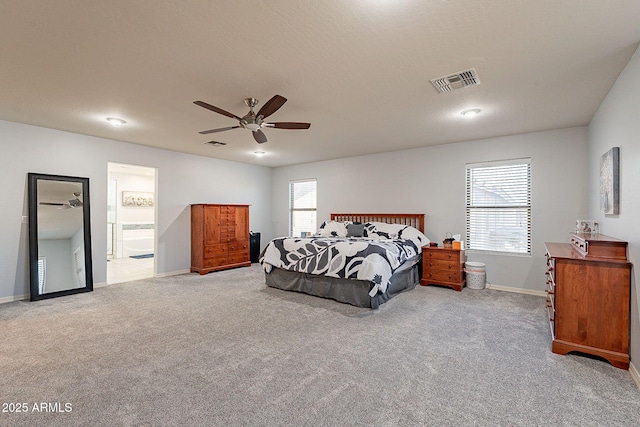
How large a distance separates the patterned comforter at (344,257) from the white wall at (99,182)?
2.41m

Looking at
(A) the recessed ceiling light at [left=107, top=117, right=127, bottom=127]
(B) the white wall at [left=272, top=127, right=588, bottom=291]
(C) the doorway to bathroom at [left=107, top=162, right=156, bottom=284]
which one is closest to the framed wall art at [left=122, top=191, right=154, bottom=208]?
(C) the doorway to bathroom at [left=107, top=162, right=156, bottom=284]

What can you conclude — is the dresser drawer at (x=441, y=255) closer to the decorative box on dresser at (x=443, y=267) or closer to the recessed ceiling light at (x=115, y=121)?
the decorative box on dresser at (x=443, y=267)

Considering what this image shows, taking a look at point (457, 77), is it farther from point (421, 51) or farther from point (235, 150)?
point (235, 150)

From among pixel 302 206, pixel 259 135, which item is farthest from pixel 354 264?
pixel 302 206

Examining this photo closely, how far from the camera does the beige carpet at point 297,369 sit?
1938 millimetres

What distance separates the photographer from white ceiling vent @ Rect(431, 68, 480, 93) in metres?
2.88

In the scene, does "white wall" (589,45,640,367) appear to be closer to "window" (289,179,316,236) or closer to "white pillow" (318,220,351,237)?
"white pillow" (318,220,351,237)

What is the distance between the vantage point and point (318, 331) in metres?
3.29

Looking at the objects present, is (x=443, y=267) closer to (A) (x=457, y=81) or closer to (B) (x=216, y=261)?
(A) (x=457, y=81)

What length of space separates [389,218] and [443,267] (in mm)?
1625

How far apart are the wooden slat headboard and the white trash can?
3.76 feet

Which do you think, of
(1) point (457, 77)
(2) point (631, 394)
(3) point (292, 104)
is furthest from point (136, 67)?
(2) point (631, 394)

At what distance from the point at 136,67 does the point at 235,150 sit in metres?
3.58

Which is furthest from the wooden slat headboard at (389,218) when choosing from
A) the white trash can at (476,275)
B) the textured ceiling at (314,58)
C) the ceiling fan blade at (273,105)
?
the ceiling fan blade at (273,105)
